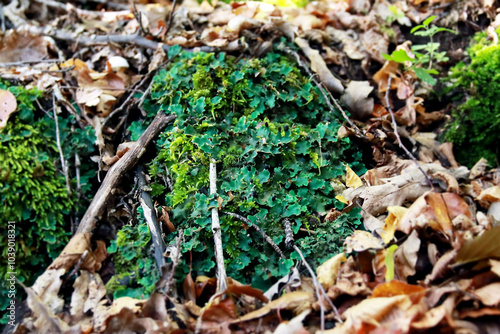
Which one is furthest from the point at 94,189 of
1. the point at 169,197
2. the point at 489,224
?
the point at 489,224

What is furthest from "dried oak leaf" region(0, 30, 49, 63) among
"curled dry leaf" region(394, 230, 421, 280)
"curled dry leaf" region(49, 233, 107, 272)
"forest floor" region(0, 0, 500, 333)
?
"curled dry leaf" region(394, 230, 421, 280)

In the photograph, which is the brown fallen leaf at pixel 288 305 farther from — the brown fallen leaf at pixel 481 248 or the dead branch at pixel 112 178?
the dead branch at pixel 112 178

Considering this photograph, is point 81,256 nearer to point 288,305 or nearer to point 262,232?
point 262,232

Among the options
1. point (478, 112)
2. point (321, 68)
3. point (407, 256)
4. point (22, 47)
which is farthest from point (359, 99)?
point (22, 47)

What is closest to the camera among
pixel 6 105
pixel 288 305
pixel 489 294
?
pixel 489 294

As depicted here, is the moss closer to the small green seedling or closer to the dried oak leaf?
the dried oak leaf

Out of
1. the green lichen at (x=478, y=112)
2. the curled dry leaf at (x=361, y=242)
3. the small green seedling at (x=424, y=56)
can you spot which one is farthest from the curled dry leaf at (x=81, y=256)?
the green lichen at (x=478, y=112)

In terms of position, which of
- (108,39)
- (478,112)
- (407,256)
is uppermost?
(108,39)
